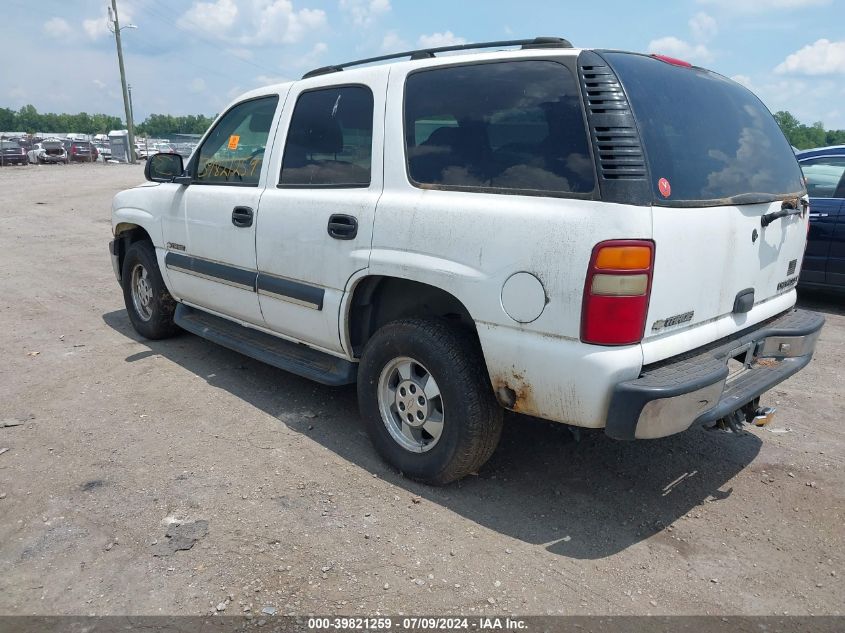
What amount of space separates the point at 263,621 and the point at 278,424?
177cm

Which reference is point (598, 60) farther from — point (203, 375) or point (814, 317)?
point (203, 375)

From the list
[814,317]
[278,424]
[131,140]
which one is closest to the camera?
[814,317]

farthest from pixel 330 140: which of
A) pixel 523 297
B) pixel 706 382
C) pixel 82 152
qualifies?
pixel 82 152

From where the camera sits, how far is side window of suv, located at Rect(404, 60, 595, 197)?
2.82 metres

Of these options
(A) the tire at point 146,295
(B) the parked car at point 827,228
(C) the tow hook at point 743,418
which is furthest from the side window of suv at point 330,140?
(B) the parked car at point 827,228

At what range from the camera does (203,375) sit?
5.04 m

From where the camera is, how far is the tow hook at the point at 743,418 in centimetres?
332

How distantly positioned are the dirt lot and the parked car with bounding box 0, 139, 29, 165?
3554 cm

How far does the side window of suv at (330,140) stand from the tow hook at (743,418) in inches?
86.2

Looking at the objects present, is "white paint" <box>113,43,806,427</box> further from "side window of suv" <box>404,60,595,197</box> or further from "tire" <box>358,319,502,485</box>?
"tire" <box>358,319,502,485</box>

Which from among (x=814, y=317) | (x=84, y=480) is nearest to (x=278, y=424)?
(x=84, y=480)

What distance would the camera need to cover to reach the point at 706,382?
2.78 meters

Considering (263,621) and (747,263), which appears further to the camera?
(747,263)

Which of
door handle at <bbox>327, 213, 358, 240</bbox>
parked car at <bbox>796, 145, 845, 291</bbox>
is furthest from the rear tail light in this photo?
parked car at <bbox>796, 145, 845, 291</bbox>
